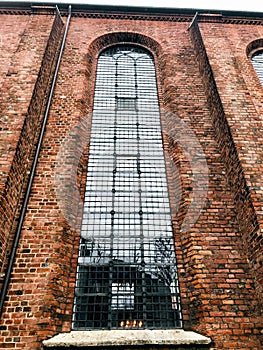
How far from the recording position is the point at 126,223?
16.6 ft

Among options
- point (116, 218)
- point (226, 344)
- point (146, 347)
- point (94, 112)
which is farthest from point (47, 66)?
point (226, 344)

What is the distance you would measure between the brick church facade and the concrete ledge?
16 mm

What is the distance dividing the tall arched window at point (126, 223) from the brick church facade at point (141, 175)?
0.08 meters

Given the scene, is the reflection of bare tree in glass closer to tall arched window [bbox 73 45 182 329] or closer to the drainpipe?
tall arched window [bbox 73 45 182 329]

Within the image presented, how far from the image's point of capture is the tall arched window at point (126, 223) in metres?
4.23

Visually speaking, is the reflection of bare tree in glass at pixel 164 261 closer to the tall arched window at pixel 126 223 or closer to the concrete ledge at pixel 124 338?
the tall arched window at pixel 126 223

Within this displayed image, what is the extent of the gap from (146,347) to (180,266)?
1392 millimetres

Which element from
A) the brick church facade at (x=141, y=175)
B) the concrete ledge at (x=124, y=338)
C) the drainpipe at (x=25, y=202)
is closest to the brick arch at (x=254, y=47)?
the brick church facade at (x=141, y=175)

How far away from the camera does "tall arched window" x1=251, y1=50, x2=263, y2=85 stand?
7.84 metres

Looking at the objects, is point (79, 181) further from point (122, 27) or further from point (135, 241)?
point (122, 27)

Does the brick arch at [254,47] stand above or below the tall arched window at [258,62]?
above

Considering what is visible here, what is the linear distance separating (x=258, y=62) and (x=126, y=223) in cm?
663

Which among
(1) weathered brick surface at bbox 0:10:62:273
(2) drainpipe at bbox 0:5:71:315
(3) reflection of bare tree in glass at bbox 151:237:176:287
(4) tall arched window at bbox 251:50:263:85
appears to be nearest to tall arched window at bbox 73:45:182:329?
(3) reflection of bare tree in glass at bbox 151:237:176:287

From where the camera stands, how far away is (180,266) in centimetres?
460
